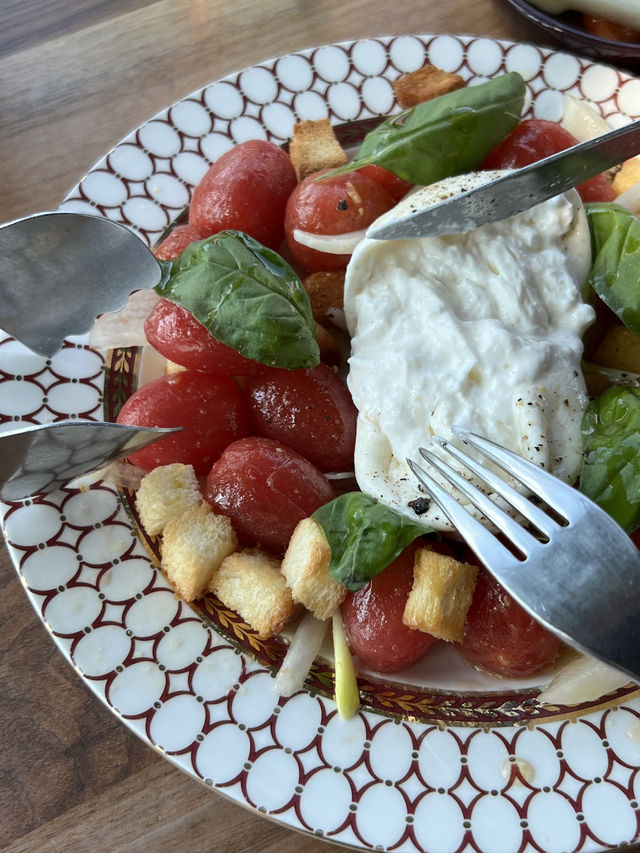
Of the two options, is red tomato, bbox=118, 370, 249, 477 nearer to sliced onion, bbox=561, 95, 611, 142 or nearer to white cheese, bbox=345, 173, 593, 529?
white cheese, bbox=345, 173, 593, 529

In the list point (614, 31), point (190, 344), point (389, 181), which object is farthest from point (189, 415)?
point (614, 31)

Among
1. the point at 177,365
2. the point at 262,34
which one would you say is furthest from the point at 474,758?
the point at 262,34

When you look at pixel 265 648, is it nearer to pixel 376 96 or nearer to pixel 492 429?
pixel 492 429

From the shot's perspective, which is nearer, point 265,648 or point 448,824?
point 448,824

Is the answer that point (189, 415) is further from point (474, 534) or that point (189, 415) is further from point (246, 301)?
point (474, 534)

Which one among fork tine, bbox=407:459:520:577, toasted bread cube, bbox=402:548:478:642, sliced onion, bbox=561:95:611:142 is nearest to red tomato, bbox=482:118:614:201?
sliced onion, bbox=561:95:611:142
